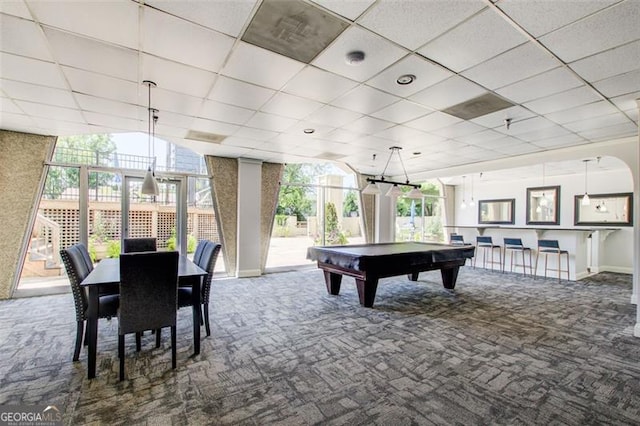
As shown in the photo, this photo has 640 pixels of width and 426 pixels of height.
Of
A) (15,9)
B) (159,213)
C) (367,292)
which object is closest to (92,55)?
(15,9)

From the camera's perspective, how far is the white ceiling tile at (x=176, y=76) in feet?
8.85

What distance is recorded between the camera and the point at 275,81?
3.04 meters

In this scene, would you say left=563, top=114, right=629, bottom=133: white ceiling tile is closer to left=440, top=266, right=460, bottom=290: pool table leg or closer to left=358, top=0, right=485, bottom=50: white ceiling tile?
left=440, top=266, right=460, bottom=290: pool table leg

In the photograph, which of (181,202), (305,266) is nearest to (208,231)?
(181,202)

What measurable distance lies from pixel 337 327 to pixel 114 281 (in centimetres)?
239

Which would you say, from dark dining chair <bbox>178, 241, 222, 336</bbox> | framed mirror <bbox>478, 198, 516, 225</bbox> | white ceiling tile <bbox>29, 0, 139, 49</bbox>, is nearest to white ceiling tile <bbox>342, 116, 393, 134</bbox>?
dark dining chair <bbox>178, 241, 222, 336</bbox>

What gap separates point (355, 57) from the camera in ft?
8.38

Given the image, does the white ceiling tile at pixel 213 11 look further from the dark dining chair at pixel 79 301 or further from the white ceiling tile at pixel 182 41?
the dark dining chair at pixel 79 301

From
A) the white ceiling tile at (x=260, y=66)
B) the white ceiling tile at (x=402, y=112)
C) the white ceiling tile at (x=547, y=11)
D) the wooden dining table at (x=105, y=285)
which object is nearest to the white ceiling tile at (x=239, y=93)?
the white ceiling tile at (x=260, y=66)

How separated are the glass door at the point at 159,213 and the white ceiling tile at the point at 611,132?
7.20 m

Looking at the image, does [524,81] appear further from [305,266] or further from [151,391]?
[305,266]

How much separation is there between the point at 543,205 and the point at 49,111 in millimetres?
11622

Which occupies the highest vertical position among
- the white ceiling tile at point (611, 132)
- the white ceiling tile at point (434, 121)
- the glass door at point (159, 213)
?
the white ceiling tile at point (434, 121)

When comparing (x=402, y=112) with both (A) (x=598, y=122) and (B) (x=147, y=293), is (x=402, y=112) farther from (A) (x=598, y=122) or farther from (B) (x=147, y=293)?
(B) (x=147, y=293)
